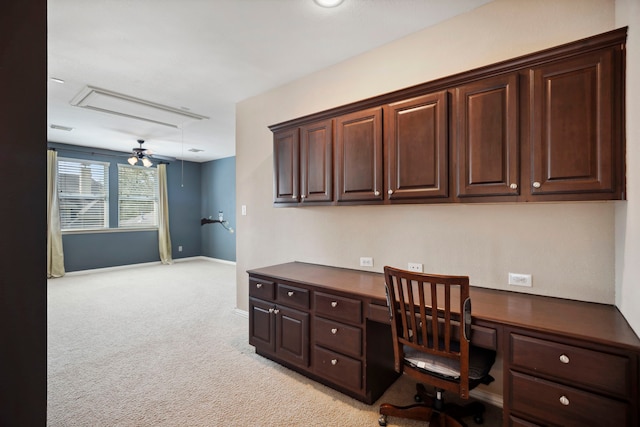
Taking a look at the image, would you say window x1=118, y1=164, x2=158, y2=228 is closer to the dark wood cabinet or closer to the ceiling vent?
the ceiling vent

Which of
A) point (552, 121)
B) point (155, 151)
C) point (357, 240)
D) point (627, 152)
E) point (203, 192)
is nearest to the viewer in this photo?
point (627, 152)

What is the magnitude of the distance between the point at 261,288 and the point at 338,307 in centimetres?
85

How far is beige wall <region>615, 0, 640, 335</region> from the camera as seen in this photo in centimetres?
134

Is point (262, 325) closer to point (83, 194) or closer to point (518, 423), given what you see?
point (518, 423)

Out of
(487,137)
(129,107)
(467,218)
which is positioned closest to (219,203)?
(129,107)

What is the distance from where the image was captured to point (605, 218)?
1.75 metres

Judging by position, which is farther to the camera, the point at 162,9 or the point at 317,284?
the point at 317,284

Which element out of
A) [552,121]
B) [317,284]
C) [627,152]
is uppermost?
[552,121]

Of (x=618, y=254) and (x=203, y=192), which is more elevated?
(x=203, y=192)

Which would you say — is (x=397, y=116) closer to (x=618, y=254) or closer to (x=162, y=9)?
(x=618, y=254)

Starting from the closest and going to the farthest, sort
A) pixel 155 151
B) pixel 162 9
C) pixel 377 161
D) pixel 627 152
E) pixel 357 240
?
pixel 627 152 → pixel 162 9 → pixel 377 161 → pixel 357 240 → pixel 155 151

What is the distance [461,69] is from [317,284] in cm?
193

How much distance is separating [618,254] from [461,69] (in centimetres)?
152

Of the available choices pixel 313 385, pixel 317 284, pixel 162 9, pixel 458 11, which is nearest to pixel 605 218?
pixel 458 11
